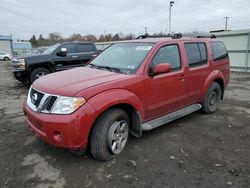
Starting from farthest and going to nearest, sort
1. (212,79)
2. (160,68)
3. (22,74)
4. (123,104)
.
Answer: (22,74) < (212,79) < (160,68) < (123,104)

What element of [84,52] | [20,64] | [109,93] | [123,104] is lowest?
[123,104]

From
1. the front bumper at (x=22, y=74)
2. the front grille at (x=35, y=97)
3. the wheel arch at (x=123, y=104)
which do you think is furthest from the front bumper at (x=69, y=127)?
the front bumper at (x=22, y=74)

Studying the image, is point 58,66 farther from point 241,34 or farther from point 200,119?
point 241,34

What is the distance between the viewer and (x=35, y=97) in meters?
3.55

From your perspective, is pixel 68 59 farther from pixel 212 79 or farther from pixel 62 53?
pixel 212 79

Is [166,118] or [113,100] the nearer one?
[113,100]

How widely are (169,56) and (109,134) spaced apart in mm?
1992

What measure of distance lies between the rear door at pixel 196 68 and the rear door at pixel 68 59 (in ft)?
20.5

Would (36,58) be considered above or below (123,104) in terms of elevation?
A: above

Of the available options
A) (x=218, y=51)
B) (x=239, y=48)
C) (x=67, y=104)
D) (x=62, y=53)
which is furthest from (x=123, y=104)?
(x=239, y=48)

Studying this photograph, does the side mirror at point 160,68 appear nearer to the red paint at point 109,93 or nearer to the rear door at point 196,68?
the red paint at point 109,93

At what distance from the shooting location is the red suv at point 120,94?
3.10 metres

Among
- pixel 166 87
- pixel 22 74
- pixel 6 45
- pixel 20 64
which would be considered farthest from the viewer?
pixel 6 45

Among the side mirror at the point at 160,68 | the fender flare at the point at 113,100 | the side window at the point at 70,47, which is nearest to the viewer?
the fender flare at the point at 113,100
